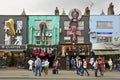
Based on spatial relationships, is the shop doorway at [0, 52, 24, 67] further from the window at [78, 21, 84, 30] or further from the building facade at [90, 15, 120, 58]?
the building facade at [90, 15, 120, 58]

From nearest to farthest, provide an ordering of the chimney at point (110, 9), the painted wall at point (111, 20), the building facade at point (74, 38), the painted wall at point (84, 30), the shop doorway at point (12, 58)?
the building facade at point (74, 38) → the shop doorway at point (12, 58) → the painted wall at point (84, 30) → the painted wall at point (111, 20) → the chimney at point (110, 9)

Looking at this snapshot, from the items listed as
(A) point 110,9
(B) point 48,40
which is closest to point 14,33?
(B) point 48,40

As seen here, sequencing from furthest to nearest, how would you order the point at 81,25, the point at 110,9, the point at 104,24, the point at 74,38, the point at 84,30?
the point at 110,9 < the point at 104,24 < the point at 81,25 < the point at 84,30 < the point at 74,38

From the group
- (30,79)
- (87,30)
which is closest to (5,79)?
(30,79)

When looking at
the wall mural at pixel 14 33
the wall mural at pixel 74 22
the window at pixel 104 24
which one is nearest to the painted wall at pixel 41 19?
the wall mural at pixel 14 33

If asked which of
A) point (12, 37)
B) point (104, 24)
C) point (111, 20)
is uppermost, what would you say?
point (111, 20)

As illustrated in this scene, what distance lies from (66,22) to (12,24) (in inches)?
315

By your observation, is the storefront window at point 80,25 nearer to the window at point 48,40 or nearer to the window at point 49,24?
the window at point 49,24

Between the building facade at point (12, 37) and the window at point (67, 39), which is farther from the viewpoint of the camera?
the window at point (67, 39)

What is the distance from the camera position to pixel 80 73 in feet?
125

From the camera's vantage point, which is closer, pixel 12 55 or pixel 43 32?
pixel 12 55

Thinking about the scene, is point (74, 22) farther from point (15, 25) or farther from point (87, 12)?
point (15, 25)

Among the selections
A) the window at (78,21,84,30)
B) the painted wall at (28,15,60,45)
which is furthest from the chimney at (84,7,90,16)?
the painted wall at (28,15,60,45)

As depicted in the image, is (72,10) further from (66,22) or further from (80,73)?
(80,73)
